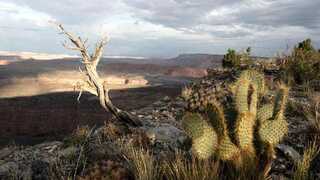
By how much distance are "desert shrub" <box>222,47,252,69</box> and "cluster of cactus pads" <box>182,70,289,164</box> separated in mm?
16665

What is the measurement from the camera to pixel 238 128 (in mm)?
7395

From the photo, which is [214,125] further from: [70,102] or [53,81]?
[53,81]

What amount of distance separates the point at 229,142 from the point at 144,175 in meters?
1.32

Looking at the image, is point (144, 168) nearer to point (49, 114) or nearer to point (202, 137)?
point (202, 137)

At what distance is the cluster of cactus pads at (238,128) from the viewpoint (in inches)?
292

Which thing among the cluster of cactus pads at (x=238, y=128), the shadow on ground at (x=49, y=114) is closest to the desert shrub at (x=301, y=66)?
the shadow on ground at (x=49, y=114)

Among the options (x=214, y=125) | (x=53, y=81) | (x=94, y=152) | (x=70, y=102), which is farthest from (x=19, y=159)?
(x=53, y=81)

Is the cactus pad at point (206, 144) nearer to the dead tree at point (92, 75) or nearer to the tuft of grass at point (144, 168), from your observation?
the tuft of grass at point (144, 168)

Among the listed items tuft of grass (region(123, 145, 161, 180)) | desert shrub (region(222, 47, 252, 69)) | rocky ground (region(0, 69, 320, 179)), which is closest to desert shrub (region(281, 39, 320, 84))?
desert shrub (region(222, 47, 252, 69))

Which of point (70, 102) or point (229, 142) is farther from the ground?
point (229, 142)

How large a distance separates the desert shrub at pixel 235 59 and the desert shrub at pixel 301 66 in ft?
9.76

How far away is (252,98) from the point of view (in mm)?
7777

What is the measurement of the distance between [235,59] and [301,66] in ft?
18.7

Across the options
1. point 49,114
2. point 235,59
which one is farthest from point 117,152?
point 49,114
